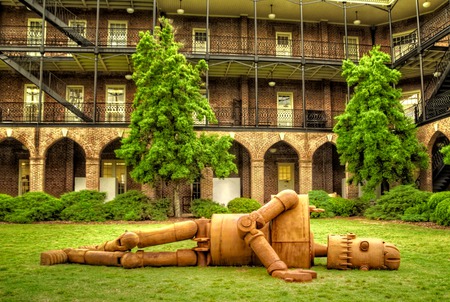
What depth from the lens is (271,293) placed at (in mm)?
5297

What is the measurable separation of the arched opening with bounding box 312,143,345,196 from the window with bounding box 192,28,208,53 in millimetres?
9788

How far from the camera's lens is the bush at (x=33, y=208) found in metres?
18.2

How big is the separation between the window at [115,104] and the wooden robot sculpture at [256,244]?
58.0ft

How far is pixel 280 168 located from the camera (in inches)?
1078

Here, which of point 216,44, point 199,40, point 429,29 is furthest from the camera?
point 199,40

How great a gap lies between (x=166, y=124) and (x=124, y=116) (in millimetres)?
6785

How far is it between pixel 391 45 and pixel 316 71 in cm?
468

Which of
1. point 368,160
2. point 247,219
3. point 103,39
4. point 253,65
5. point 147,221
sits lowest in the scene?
point 147,221

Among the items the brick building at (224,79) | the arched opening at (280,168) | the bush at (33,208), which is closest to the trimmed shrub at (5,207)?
the bush at (33,208)

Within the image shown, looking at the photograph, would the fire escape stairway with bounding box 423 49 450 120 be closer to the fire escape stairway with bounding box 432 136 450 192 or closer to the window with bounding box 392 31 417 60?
the fire escape stairway with bounding box 432 136 450 192

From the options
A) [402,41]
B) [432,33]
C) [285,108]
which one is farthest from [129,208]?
[402,41]

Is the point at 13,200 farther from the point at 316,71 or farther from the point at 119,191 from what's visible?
the point at 316,71

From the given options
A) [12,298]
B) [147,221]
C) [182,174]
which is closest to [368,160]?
[182,174]

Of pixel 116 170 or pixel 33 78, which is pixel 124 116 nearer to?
pixel 116 170
